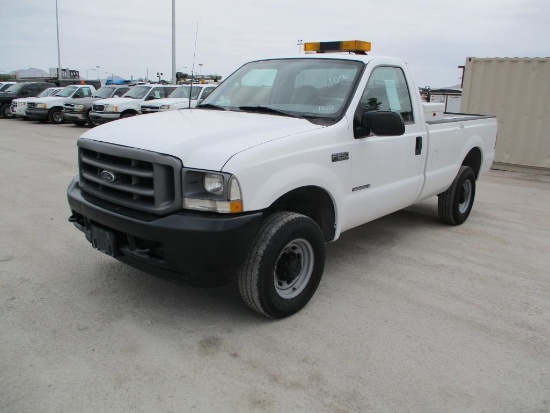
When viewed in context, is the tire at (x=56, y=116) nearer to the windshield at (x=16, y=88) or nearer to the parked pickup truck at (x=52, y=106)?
the parked pickup truck at (x=52, y=106)

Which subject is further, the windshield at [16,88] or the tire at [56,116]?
the windshield at [16,88]

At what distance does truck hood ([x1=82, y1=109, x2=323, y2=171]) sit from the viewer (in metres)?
2.94

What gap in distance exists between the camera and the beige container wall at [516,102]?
33.2 feet

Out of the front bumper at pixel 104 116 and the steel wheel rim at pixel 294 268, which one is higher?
the front bumper at pixel 104 116

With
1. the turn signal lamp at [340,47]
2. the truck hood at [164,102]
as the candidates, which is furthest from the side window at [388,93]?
the truck hood at [164,102]

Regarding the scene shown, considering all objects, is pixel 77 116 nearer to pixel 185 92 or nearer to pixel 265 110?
pixel 185 92

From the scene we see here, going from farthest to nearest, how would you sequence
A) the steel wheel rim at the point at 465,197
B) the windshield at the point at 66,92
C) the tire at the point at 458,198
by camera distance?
the windshield at the point at 66,92, the steel wheel rim at the point at 465,197, the tire at the point at 458,198

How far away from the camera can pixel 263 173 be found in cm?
304

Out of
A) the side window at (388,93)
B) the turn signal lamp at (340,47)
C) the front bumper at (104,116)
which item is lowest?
the front bumper at (104,116)

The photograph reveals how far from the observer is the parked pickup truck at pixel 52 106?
19938mm

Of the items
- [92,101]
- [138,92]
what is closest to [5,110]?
[92,101]

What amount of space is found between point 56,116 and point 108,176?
1935 cm

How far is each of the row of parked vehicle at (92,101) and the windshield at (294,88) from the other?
31.8ft

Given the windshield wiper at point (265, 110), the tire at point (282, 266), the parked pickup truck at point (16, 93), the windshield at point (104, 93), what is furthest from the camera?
the parked pickup truck at point (16, 93)
